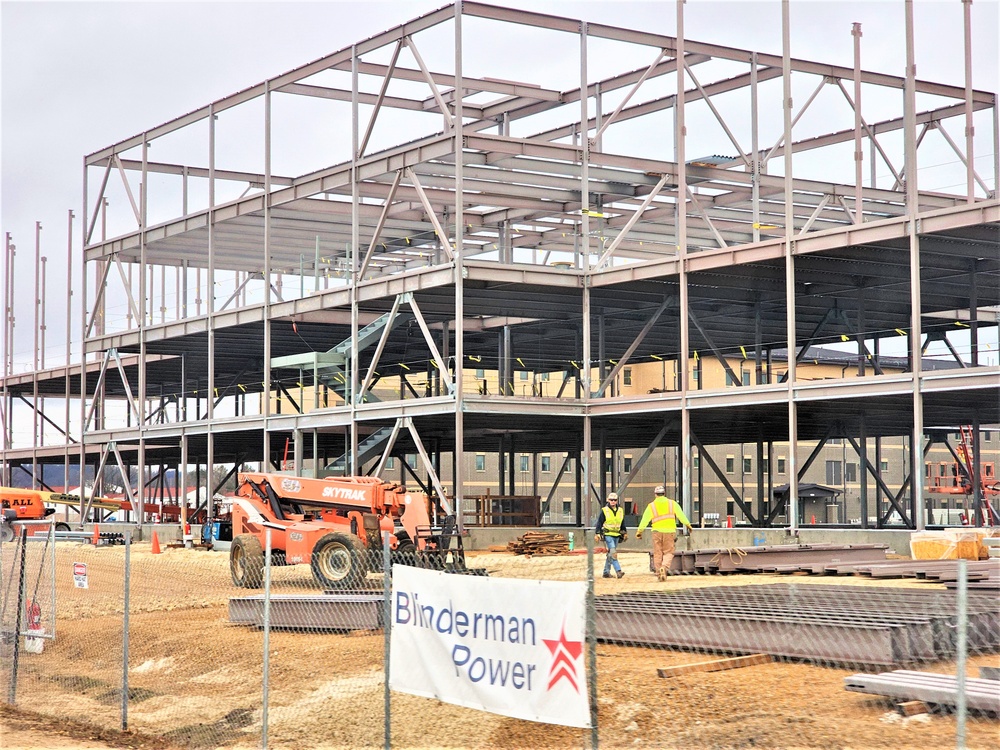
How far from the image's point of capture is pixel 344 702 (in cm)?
1360

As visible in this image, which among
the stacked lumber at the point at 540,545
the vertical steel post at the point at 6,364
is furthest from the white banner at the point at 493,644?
the vertical steel post at the point at 6,364

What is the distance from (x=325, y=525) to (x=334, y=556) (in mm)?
1414

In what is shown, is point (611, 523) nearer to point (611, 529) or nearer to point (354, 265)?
point (611, 529)

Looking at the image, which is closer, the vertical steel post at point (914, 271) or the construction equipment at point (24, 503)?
the vertical steel post at point (914, 271)

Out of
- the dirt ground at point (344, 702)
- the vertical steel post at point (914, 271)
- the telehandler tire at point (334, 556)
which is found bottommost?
the dirt ground at point (344, 702)

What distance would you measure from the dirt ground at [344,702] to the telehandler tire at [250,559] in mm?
2529

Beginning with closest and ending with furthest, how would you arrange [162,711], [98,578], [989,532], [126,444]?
[162,711], [989,532], [98,578], [126,444]

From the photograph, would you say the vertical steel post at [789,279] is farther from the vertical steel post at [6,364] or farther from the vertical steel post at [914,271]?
the vertical steel post at [6,364]

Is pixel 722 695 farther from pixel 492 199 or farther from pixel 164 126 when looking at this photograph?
pixel 164 126

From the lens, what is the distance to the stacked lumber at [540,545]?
33000 mm

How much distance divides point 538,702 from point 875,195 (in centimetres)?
3835

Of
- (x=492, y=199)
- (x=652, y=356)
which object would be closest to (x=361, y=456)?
(x=492, y=199)

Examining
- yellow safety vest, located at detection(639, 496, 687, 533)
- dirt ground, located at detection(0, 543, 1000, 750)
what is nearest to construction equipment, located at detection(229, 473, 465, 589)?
dirt ground, located at detection(0, 543, 1000, 750)

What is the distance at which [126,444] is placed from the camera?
54.6m
